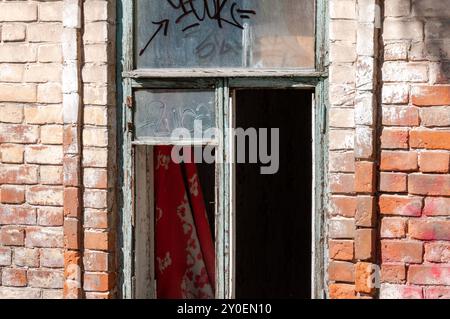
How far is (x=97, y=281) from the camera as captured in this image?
3973 mm

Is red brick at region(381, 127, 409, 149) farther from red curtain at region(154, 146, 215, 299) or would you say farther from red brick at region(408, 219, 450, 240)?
red curtain at region(154, 146, 215, 299)

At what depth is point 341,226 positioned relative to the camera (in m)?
3.72

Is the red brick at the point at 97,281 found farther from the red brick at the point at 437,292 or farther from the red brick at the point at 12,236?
the red brick at the point at 437,292

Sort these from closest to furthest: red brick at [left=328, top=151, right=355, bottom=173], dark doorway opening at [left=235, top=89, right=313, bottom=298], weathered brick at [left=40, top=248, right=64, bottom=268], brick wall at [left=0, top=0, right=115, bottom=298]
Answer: red brick at [left=328, top=151, right=355, bottom=173] < brick wall at [left=0, top=0, right=115, bottom=298] < weathered brick at [left=40, top=248, right=64, bottom=268] < dark doorway opening at [left=235, top=89, right=313, bottom=298]

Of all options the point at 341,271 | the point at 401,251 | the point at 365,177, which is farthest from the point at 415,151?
the point at 341,271

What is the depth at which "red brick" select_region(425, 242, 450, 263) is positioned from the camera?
11.9 ft

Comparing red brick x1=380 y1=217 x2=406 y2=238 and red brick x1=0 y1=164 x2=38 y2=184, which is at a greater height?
red brick x1=0 y1=164 x2=38 y2=184

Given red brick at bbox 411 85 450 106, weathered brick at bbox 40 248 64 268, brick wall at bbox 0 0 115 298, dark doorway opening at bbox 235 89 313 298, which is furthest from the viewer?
dark doorway opening at bbox 235 89 313 298

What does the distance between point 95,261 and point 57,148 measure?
750 mm

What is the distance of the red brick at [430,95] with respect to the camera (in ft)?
11.7

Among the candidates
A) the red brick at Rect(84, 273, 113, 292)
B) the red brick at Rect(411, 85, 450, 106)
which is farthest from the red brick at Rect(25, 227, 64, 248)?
the red brick at Rect(411, 85, 450, 106)

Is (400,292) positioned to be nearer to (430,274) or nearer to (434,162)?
(430,274)

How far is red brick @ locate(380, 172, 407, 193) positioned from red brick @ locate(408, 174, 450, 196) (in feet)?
0.13

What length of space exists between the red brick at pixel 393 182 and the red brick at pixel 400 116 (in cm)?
29
